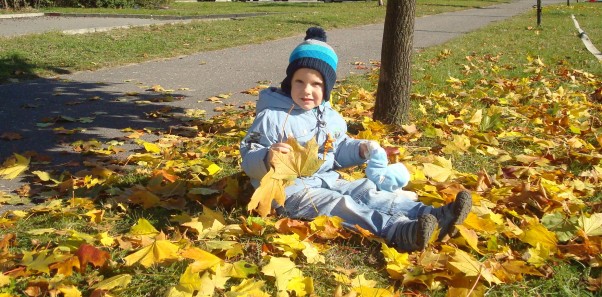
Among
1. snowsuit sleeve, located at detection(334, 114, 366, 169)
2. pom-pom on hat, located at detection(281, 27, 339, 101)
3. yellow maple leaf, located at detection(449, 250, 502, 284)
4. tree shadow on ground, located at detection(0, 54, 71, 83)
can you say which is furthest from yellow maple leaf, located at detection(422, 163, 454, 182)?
tree shadow on ground, located at detection(0, 54, 71, 83)

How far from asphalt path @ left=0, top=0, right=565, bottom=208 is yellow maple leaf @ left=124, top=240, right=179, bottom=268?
1588 mm

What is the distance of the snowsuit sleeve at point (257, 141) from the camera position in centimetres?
283

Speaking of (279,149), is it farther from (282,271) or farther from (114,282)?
(114,282)

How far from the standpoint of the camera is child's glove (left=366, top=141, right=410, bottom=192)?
2.91 meters

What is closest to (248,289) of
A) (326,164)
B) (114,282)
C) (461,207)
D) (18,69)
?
(114,282)

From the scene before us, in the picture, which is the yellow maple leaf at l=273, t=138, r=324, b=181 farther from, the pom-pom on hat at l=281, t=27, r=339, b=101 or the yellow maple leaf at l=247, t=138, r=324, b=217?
the pom-pom on hat at l=281, t=27, r=339, b=101

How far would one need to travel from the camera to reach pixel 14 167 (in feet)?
12.0

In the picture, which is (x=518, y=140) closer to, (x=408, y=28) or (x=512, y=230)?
(x=408, y=28)

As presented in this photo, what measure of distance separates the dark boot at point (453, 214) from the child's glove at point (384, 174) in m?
0.34

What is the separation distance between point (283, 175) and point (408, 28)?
2.58 metres

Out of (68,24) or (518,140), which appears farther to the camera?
(68,24)

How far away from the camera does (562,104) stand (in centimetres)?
549

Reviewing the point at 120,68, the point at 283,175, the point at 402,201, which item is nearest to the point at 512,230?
the point at 402,201

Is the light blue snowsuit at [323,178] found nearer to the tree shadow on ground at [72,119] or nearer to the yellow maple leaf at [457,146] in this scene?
the yellow maple leaf at [457,146]
